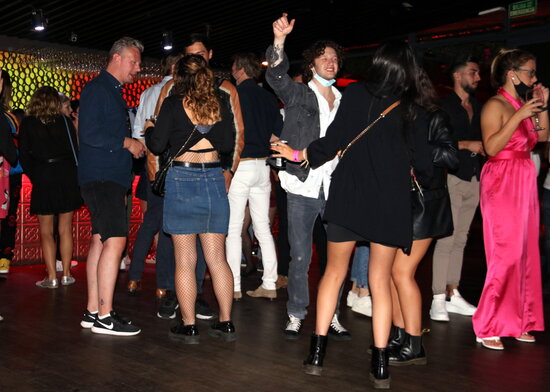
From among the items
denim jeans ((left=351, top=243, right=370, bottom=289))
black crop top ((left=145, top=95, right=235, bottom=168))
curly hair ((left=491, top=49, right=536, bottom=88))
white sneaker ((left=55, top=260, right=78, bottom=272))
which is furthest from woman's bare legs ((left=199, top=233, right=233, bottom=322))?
white sneaker ((left=55, top=260, right=78, bottom=272))

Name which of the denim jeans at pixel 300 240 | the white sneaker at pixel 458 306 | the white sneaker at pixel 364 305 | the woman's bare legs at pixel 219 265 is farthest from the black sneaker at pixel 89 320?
the white sneaker at pixel 458 306

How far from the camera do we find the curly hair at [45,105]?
5621mm

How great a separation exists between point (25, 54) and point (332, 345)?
22.1ft

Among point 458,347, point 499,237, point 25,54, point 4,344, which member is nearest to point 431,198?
point 499,237

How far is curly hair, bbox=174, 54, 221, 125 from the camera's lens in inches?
149

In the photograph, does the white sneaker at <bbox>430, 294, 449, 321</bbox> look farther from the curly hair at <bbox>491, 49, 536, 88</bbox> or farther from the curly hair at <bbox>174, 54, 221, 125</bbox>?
the curly hair at <bbox>174, 54, 221, 125</bbox>

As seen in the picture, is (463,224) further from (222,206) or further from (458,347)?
(222,206)

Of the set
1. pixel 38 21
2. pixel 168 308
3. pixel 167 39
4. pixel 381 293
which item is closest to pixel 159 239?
pixel 168 308

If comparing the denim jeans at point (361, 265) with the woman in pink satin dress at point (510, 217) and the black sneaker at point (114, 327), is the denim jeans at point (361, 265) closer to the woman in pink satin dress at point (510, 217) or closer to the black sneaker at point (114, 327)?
the woman in pink satin dress at point (510, 217)

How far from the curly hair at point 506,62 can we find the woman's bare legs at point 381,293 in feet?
5.39

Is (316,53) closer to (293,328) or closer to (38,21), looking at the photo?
(293,328)

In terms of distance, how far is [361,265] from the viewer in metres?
4.93

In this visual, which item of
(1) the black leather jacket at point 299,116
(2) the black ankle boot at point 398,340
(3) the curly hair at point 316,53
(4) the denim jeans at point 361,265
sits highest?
(3) the curly hair at point 316,53

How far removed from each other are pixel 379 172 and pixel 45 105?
3.54 meters
